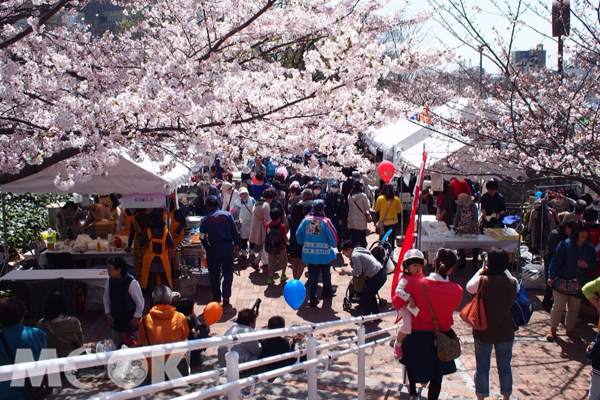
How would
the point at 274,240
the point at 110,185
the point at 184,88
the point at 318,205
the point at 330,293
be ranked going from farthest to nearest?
the point at 274,240
the point at 330,293
the point at 318,205
the point at 110,185
the point at 184,88

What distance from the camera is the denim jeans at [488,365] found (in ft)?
17.0

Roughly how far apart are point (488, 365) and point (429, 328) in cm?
91

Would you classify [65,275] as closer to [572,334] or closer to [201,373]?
[201,373]

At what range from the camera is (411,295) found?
4809 mm

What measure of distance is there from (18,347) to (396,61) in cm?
469

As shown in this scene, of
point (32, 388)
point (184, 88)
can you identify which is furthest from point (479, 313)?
point (32, 388)

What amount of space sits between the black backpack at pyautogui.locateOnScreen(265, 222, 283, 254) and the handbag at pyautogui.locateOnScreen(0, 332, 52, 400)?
16.9ft

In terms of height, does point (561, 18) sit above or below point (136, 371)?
above

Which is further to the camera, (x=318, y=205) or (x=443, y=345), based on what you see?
(x=318, y=205)

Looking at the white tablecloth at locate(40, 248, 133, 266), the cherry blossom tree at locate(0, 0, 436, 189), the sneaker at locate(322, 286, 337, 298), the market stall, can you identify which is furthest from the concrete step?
the white tablecloth at locate(40, 248, 133, 266)

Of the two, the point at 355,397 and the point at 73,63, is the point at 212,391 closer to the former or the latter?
the point at 355,397

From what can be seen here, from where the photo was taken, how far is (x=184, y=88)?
5820 millimetres

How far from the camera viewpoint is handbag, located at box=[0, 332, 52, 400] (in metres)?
4.39

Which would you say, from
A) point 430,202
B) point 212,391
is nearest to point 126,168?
point 212,391
